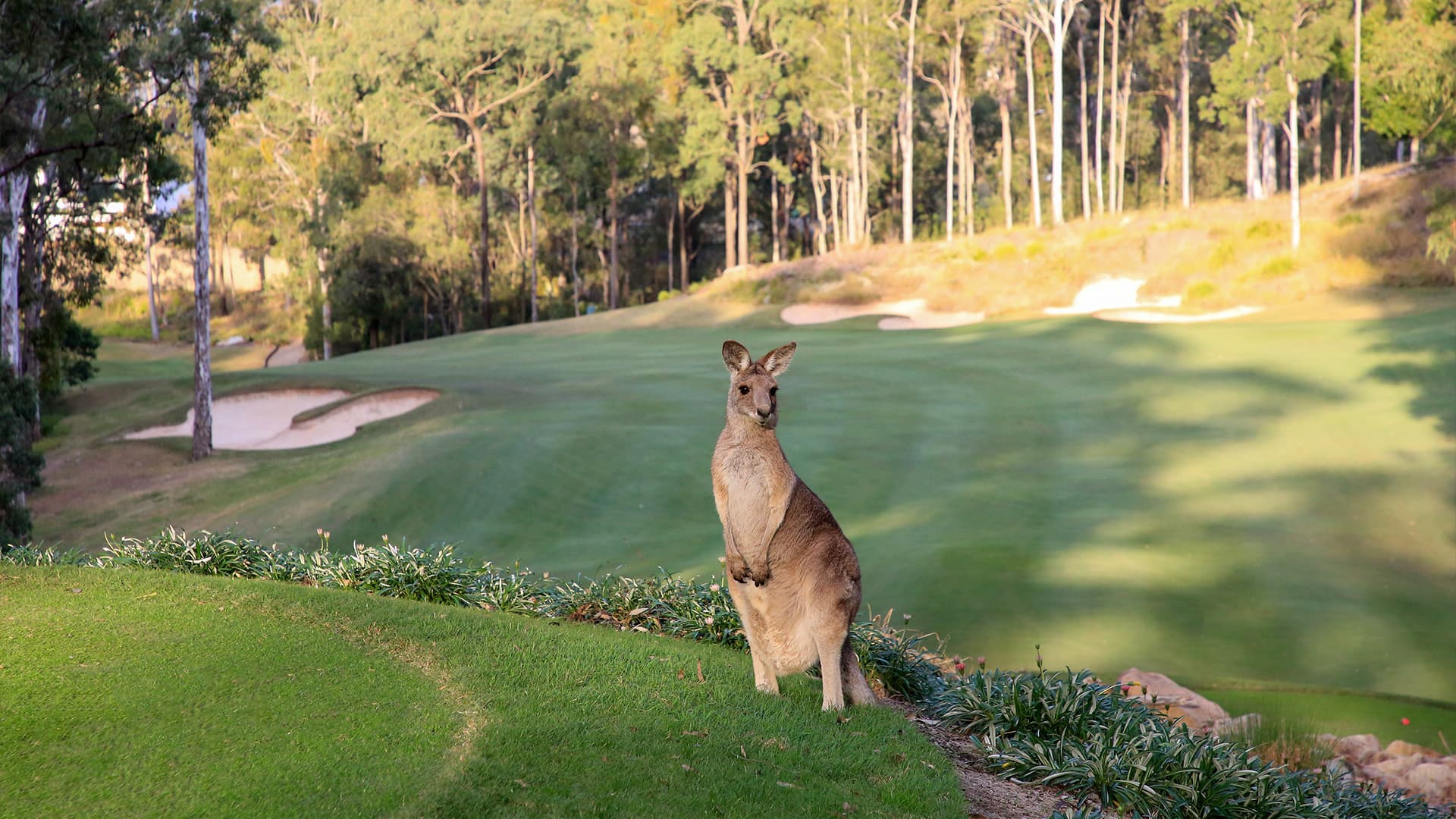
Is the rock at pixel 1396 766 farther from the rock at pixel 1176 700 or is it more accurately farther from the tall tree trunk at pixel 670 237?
the tall tree trunk at pixel 670 237

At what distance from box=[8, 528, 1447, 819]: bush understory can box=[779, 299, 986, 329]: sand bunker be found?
1153 inches

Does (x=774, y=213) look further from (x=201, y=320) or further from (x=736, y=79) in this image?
(x=201, y=320)

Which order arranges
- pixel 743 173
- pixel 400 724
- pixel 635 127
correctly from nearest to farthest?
pixel 400 724, pixel 743 173, pixel 635 127

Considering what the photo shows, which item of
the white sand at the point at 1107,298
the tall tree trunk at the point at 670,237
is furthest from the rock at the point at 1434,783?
the tall tree trunk at the point at 670,237

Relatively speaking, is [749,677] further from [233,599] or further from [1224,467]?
[1224,467]

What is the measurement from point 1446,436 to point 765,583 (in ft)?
54.1

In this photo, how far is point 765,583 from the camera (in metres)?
6.47

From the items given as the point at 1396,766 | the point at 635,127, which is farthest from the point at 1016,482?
the point at 635,127

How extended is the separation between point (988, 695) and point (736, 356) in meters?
3.09

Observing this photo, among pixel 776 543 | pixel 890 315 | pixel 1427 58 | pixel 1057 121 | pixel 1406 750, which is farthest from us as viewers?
pixel 1057 121

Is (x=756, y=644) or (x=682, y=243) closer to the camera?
(x=756, y=644)

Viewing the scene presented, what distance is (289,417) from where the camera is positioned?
89.9ft

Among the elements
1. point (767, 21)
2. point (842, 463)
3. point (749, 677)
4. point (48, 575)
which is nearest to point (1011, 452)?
point (842, 463)

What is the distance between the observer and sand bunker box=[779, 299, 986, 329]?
3906 cm
